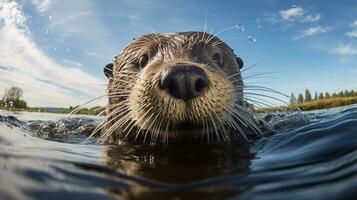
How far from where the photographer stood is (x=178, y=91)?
14.2ft

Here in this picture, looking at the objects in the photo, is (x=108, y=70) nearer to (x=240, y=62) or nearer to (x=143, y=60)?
(x=143, y=60)

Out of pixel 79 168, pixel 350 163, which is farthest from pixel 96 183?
pixel 350 163

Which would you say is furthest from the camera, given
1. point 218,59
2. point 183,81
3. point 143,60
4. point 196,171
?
point 218,59

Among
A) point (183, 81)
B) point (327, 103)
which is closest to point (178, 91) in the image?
point (183, 81)

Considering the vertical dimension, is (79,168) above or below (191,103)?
below

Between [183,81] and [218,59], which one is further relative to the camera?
[218,59]

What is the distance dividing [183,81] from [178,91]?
140 mm

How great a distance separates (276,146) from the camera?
199 inches

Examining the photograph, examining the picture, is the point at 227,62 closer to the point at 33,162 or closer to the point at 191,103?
the point at 191,103

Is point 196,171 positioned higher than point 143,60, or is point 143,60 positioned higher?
point 143,60

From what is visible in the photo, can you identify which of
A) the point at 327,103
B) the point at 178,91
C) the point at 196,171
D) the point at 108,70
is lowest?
the point at 196,171

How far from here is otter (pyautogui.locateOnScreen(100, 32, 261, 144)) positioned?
444 centimetres

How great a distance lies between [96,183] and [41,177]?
1.59ft

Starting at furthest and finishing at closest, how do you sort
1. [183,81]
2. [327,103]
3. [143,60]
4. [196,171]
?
[327,103]
[143,60]
[183,81]
[196,171]
